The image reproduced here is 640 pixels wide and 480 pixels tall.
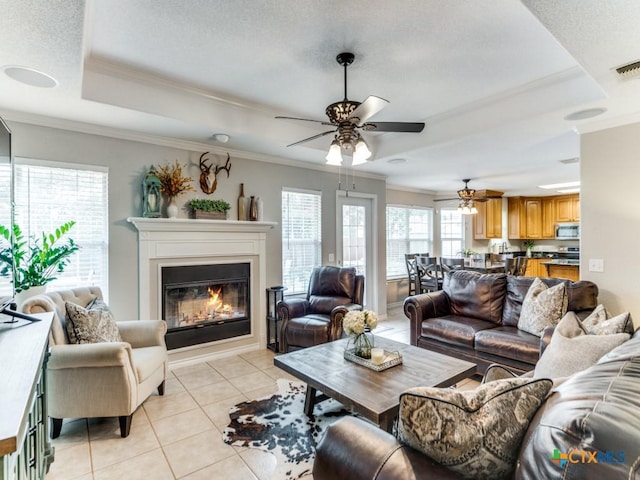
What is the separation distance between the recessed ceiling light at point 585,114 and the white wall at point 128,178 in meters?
3.24

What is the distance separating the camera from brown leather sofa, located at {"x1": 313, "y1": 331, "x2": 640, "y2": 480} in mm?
697

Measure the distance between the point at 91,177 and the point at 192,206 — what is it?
0.99m

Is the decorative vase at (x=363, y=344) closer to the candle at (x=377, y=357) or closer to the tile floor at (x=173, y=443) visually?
the candle at (x=377, y=357)

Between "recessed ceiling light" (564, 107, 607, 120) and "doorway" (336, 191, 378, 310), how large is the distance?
3.01m

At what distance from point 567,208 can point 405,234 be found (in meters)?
4.18

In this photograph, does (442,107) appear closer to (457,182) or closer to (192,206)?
(192,206)

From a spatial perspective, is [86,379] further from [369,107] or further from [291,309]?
[369,107]

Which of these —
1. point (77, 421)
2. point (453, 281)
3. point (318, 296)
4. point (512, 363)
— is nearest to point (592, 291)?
point (512, 363)

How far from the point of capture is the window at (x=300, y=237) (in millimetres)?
4809

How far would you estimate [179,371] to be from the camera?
3.63 m

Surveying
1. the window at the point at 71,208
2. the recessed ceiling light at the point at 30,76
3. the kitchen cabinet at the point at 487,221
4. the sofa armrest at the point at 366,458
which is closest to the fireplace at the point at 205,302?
the window at the point at 71,208

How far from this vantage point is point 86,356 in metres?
2.31

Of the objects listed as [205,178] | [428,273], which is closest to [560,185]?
[428,273]

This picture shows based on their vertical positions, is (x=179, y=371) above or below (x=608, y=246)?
below
